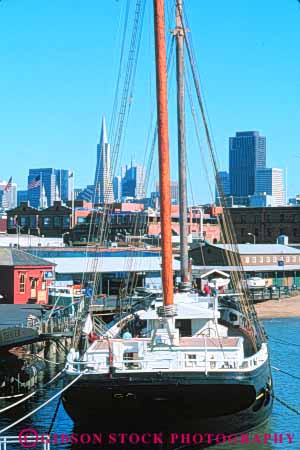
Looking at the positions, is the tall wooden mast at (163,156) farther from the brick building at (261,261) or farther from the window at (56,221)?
the window at (56,221)

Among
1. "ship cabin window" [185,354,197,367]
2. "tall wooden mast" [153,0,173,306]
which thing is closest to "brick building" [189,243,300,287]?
"tall wooden mast" [153,0,173,306]

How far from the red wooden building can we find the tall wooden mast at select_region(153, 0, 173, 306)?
111ft

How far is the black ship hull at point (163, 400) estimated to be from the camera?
2911 centimetres

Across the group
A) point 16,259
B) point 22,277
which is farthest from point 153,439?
point 16,259

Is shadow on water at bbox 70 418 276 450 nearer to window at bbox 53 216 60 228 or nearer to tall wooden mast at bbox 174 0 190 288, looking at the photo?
tall wooden mast at bbox 174 0 190 288

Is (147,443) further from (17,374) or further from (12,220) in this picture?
Answer: (12,220)

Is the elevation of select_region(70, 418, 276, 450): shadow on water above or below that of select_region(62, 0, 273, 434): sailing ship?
below

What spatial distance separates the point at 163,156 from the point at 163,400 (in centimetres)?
968

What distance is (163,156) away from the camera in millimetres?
33344

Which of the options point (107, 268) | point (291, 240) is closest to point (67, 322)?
point (107, 268)

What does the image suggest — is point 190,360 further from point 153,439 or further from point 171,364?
point 153,439

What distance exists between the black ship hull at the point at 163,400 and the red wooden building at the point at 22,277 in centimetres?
3605

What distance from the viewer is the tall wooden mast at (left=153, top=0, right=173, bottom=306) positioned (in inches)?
1302

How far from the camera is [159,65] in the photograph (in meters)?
33.8
